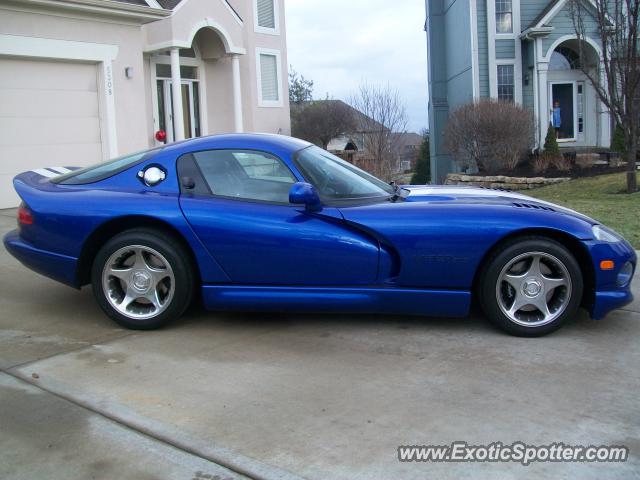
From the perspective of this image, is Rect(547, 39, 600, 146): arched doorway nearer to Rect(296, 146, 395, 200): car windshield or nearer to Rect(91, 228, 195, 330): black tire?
Rect(296, 146, 395, 200): car windshield

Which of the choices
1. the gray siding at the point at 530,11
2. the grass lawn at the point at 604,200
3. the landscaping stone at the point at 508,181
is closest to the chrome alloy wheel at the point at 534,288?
the grass lawn at the point at 604,200

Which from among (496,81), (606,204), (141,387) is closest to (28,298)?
(141,387)

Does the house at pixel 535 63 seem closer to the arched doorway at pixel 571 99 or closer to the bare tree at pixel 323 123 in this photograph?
the arched doorway at pixel 571 99

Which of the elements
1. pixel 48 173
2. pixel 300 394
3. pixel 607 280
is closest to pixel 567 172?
pixel 607 280

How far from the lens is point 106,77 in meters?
12.0

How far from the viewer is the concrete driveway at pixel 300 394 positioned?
281 centimetres

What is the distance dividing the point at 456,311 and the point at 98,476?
2.52 metres

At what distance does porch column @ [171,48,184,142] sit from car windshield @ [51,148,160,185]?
10652 mm

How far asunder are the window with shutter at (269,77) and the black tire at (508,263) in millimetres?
15454

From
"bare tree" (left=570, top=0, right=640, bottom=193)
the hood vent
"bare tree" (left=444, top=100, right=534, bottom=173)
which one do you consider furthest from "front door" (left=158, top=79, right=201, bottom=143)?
the hood vent

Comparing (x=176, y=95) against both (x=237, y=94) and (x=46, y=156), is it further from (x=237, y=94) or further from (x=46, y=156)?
(x=46, y=156)

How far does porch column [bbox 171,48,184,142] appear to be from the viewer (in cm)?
1511

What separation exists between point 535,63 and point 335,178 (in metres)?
18.3

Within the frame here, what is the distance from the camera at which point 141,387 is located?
3596mm
